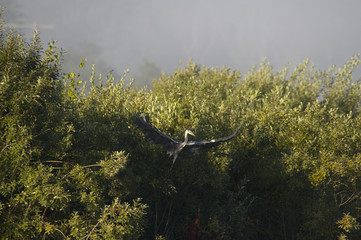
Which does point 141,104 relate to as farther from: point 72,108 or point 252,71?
point 252,71

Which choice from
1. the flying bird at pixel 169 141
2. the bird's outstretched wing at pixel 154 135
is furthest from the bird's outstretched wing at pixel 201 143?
the bird's outstretched wing at pixel 154 135

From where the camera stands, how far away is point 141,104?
2219cm

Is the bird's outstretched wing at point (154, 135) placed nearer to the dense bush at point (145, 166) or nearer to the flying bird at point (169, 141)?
the flying bird at point (169, 141)

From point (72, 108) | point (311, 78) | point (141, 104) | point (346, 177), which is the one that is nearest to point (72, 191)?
point (72, 108)

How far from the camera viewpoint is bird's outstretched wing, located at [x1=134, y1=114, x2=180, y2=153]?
1586cm

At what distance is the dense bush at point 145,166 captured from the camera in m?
13.1

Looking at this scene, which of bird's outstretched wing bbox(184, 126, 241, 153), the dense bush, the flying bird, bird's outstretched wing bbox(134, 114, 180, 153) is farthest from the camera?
bird's outstretched wing bbox(184, 126, 241, 153)

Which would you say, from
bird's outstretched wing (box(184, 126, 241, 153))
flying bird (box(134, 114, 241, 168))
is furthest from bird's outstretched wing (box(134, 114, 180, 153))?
bird's outstretched wing (box(184, 126, 241, 153))

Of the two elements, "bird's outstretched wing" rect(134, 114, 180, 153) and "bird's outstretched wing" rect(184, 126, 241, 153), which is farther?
"bird's outstretched wing" rect(184, 126, 241, 153)

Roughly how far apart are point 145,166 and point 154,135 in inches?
88.2

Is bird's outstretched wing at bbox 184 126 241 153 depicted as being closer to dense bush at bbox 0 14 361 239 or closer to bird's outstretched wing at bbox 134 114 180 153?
bird's outstretched wing at bbox 134 114 180 153

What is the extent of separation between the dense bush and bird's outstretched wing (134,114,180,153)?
58.6 inches

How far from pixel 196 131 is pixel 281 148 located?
20.8 feet

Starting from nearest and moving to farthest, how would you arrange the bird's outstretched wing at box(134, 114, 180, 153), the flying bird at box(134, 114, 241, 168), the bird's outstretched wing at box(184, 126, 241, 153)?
the bird's outstretched wing at box(134, 114, 180, 153) < the flying bird at box(134, 114, 241, 168) < the bird's outstretched wing at box(184, 126, 241, 153)
